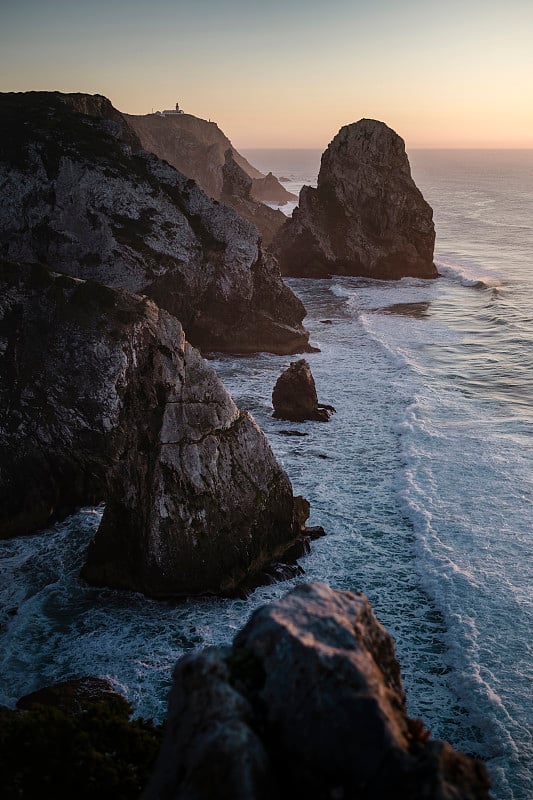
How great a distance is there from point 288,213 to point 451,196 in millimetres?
51830

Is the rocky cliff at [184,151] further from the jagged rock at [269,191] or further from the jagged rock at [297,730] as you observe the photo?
the jagged rock at [297,730]

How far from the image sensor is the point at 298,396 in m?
26.2

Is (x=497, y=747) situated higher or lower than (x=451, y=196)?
lower

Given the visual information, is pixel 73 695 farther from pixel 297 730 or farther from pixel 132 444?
pixel 297 730

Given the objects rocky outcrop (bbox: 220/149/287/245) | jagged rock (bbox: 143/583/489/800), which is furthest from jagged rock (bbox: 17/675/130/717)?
rocky outcrop (bbox: 220/149/287/245)

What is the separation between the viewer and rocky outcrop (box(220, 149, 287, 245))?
257 ft

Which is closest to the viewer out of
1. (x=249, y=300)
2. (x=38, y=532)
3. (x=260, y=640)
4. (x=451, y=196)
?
(x=260, y=640)

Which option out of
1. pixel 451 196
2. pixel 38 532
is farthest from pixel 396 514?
pixel 451 196

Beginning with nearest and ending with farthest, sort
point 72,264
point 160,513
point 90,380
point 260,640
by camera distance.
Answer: point 260,640 → point 160,513 → point 90,380 → point 72,264

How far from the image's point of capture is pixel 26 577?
50.9 feet

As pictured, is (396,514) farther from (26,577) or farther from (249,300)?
(249,300)

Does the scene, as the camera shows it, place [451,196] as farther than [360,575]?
Yes

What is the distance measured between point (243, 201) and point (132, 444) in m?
68.3

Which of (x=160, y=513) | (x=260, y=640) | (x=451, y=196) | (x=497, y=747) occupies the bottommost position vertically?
(x=497, y=747)
